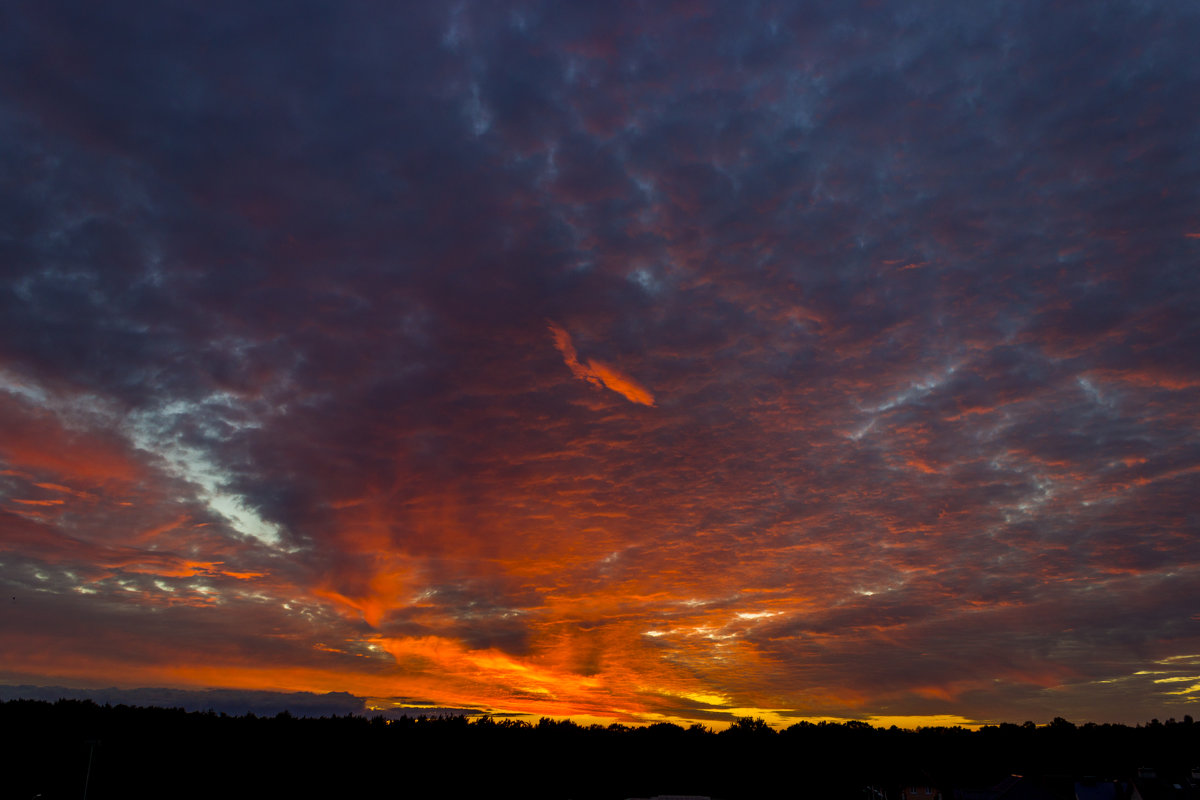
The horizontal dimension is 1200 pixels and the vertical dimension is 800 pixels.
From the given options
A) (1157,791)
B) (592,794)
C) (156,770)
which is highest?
(1157,791)

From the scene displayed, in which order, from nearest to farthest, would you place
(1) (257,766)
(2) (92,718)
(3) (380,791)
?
(2) (92,718) → (1) (257,766) → (3) (380,791)

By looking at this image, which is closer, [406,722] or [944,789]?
[944,789]

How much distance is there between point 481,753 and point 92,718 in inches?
3217

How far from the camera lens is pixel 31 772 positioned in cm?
11094

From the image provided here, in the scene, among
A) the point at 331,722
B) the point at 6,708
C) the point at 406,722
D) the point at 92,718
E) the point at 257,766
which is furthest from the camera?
the point at 406,722

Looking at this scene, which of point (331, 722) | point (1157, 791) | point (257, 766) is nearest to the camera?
point (1157, 791)

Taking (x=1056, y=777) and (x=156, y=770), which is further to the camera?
(x=1056, y=777)

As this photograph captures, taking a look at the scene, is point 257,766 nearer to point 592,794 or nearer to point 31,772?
point 31,772

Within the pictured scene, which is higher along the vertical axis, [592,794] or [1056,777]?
[1056,777]

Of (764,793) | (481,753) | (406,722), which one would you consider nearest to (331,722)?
(406,722)

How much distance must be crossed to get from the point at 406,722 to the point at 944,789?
413 feet

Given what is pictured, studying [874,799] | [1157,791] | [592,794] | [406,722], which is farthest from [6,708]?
[1157,791]

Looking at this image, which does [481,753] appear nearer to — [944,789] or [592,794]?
[592,794]

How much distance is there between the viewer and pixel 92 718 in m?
131
